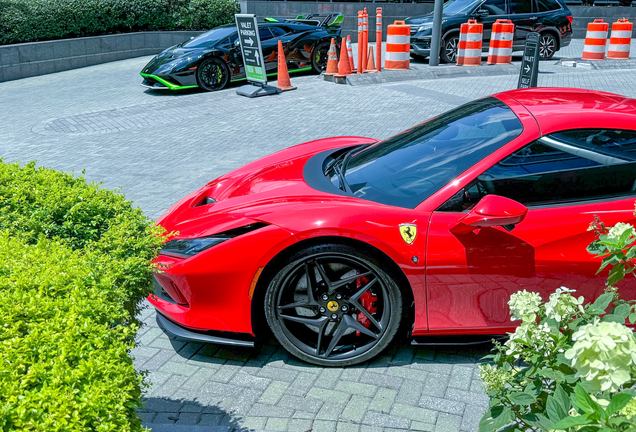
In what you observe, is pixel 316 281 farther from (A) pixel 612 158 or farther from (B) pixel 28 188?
(A) pixel 612 158

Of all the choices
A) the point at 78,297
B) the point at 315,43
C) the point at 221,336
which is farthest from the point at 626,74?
the point at 78,297

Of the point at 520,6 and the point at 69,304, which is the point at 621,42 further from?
the point at 69,304

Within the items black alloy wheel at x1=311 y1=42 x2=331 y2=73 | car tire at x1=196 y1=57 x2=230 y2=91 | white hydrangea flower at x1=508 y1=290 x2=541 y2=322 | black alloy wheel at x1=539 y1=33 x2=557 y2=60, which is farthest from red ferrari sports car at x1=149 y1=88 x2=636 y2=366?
black alloy wheel at x1=539 y1=33 x2=557 y2=60

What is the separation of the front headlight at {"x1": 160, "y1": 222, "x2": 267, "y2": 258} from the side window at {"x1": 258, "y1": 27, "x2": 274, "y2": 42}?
10202mm

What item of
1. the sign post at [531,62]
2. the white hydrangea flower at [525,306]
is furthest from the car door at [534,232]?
the sign post at [531,62]

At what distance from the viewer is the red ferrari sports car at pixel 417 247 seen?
3537 mm

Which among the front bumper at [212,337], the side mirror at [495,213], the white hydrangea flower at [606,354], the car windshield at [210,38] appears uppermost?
the car windshield at [210,38]

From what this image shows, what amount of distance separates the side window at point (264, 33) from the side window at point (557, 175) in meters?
10.4

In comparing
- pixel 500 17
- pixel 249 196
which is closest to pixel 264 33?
pixel 500 17

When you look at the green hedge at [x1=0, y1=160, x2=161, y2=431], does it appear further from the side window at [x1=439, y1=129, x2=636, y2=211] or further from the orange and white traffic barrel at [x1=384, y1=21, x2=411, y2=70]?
the orange and white traffic barrel at [x1=384, y1=21, x2=411, y2=70]

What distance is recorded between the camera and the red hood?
3783 millimetres

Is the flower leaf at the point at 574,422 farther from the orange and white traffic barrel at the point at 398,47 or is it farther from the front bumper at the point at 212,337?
the orange and white traffic barrel at the point at 398,47

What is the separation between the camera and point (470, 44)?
48.0 feet

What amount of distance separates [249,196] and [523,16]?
560 inches
